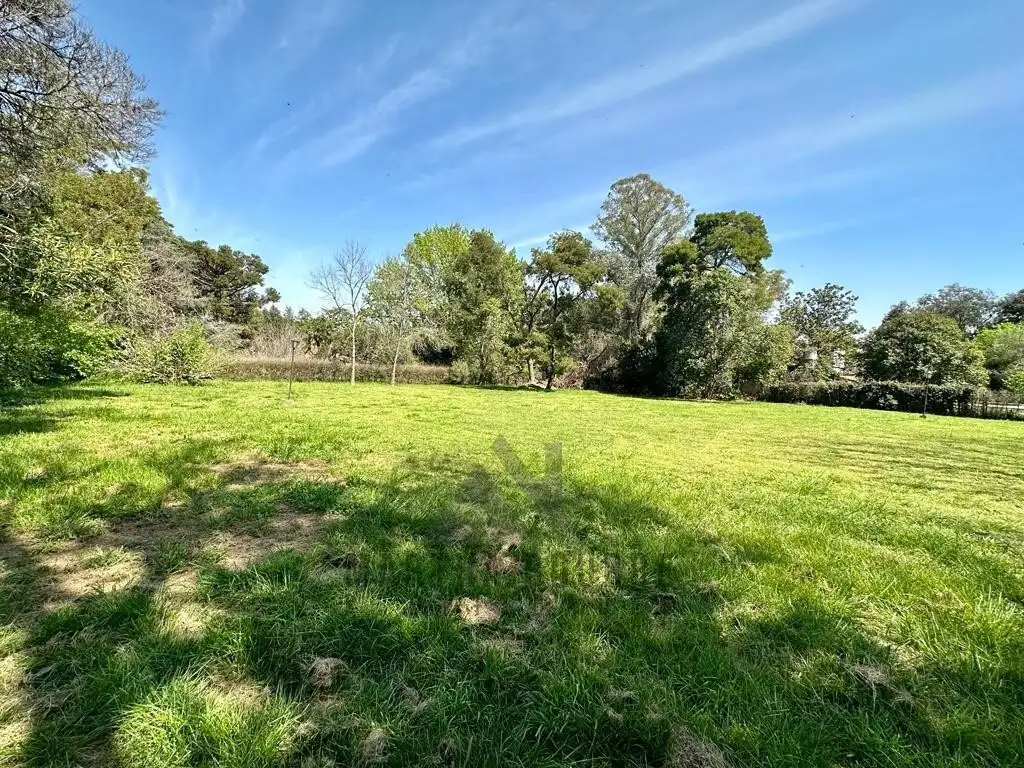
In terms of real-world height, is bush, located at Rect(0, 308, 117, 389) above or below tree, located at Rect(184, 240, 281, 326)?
below

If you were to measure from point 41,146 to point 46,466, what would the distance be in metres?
5.47

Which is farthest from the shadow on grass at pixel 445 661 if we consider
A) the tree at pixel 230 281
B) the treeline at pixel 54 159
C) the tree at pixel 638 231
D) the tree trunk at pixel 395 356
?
the tree at pixel 230 281

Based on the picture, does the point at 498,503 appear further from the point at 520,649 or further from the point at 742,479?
the point at 742,479

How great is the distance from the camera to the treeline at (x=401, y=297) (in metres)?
6.12

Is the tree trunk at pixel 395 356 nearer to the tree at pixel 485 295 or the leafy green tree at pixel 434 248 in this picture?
the tree at pixel 485 295

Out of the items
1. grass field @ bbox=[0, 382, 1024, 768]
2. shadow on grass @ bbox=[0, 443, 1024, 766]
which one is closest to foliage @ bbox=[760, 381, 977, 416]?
grass field @ bbox=[0, 382, 1024, 768]

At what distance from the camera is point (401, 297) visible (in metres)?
25.3

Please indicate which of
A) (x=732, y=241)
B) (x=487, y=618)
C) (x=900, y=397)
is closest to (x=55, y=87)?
(x=487, y=618)

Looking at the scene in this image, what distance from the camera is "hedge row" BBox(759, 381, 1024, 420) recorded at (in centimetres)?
1840

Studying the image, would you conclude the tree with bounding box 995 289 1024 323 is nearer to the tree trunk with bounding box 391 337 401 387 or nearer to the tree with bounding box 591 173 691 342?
the tree with bounding box 591 173 691 342

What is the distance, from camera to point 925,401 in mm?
18797

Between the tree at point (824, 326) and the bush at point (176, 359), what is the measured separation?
86.3 feet

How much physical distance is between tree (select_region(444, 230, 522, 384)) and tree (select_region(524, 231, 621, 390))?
3.15ft

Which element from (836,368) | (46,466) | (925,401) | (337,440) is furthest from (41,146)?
(836,368)
